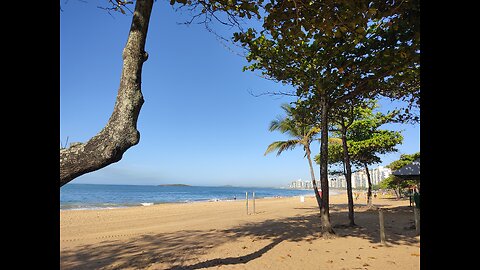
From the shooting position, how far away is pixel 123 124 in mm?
2834

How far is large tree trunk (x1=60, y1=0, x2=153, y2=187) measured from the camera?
2.61 m

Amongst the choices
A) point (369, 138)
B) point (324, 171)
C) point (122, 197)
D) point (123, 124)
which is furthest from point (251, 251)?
point (122, 197)

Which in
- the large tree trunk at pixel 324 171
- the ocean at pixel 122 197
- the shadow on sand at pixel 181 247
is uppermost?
the large tree trunk at pixel 324 171

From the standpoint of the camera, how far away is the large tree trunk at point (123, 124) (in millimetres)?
2609

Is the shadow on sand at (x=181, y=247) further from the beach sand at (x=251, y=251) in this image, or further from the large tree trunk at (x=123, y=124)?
the large tree trunk at (x=123, y=124)

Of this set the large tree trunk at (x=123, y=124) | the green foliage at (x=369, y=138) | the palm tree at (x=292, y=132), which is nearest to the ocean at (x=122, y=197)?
the palm tree at (x=292, y=132)

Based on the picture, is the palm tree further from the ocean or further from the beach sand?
the ocean

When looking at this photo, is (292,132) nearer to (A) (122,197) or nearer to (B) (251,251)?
(B) (251,251)

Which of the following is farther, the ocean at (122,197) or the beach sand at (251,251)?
the ocean at (122,197)

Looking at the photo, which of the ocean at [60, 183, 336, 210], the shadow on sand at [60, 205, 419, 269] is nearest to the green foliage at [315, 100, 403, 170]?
the shadow on sand at [60, 205, 419, 269]
